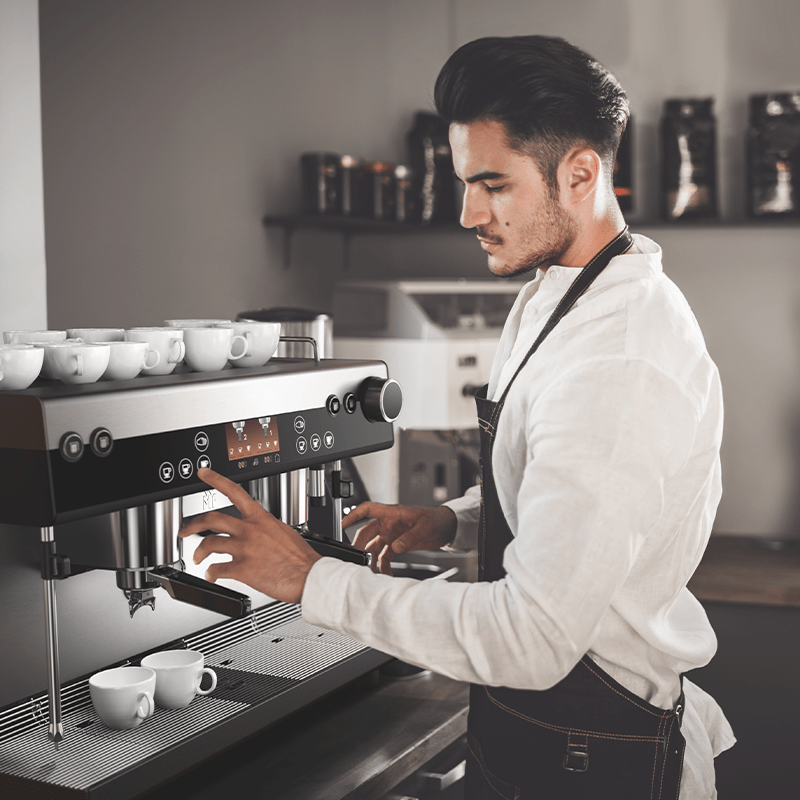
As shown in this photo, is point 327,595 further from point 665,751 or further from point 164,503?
point 665,751

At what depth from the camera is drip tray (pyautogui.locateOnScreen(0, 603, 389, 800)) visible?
83cm

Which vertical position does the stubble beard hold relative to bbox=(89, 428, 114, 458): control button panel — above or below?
above

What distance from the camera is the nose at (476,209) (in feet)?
2.94

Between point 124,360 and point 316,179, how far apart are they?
209 cm

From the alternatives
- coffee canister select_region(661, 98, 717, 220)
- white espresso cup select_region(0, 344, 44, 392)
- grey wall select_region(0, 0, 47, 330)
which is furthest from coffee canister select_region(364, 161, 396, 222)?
white espresso cup select_region(0, 344, 44, 392)

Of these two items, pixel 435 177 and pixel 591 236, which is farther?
pixel 435 177

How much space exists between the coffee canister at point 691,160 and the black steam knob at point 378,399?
2.40 meters

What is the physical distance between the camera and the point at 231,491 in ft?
2.70

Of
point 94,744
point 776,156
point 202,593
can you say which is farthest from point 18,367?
point 776,156

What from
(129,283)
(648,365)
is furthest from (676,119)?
(648,365)

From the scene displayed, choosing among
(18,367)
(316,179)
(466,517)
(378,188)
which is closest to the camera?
(18,367)

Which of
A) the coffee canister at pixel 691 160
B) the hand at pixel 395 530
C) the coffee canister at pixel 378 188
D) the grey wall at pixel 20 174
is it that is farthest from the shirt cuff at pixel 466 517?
the coffee canister at pixel 691 160

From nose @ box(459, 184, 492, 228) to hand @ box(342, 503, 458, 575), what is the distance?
1.15 ft

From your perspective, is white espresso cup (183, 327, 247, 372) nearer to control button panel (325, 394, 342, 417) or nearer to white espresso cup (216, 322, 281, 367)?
white espresso cup (216, 322, 281, 367)
